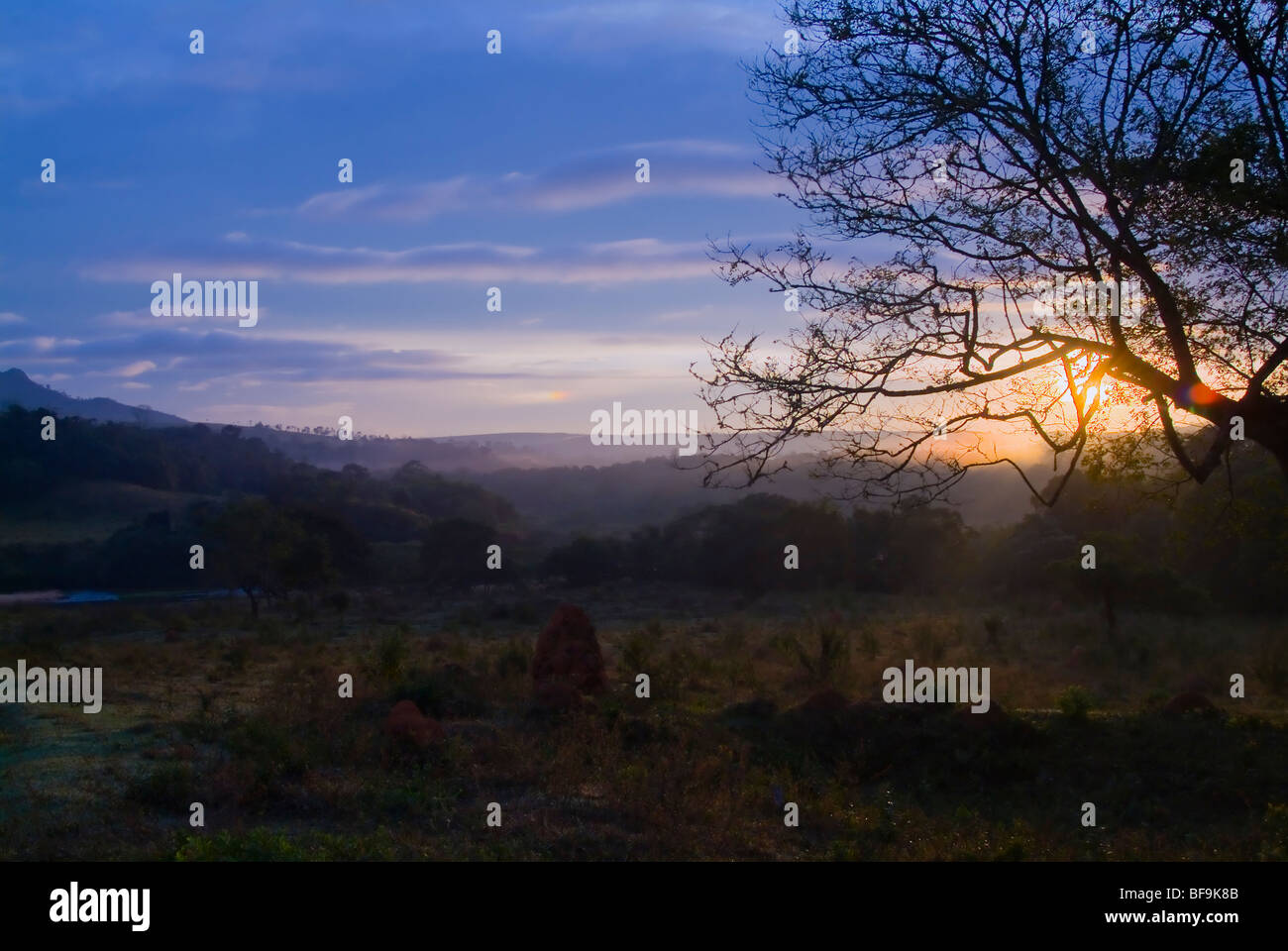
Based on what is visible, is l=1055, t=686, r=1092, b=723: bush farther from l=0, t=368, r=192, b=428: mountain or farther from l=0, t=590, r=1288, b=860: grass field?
l=0, t=368, r=192, b=428: mountain

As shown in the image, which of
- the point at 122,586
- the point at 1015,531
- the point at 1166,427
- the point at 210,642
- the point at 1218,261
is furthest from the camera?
the point at 122,586

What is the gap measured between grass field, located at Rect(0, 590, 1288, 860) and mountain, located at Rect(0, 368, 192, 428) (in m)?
82.8

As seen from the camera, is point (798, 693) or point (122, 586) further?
point (122, 586)

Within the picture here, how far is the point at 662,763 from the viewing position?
29.4 ft

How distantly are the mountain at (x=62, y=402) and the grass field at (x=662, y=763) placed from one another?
82.8 m

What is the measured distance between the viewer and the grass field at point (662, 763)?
6.91 meters

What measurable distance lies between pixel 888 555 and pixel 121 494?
37.9 meters

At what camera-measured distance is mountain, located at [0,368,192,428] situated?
95875 millimetres

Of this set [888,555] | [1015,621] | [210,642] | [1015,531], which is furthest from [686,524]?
[210,642]

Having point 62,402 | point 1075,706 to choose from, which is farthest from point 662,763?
point 62,402

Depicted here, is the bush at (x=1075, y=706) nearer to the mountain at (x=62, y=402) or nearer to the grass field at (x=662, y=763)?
the grass field at (x=662, y=763)

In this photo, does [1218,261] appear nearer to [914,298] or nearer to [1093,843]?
[914,298]

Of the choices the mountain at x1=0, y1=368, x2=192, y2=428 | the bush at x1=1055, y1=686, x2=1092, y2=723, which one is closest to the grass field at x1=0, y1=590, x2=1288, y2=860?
the bush at x1=1055, y1=686, x2=1092, y2=723

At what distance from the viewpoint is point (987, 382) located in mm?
7328
